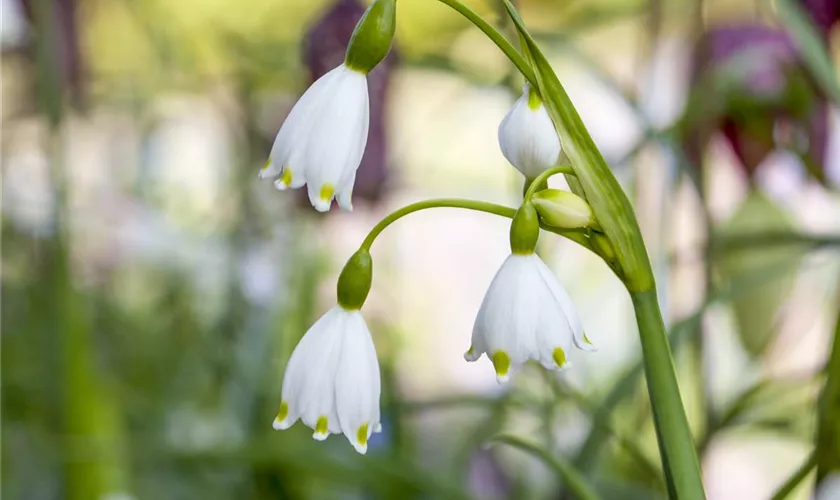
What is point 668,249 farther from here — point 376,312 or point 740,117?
point 376,312

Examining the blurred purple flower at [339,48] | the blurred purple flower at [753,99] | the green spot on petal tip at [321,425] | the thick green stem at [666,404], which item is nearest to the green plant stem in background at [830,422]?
the thick green stem at [666,404]

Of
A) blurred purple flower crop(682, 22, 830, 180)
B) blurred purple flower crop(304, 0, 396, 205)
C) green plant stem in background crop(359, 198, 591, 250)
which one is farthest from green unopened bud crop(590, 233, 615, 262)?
blurred purple flower crop(304, 0, 396, 205)

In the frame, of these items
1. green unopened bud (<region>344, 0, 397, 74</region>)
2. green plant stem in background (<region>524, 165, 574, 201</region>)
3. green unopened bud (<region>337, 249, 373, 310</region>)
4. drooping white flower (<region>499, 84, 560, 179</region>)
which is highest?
green unopened bud (<region>344, 0, 397, 74</region>)

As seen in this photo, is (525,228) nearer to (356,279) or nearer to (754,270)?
(356,279)

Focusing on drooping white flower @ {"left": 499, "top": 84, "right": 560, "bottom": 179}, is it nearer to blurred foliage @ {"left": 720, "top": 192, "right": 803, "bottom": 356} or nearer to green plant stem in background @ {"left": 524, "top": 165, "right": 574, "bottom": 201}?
green plant stem in background @ {"left": 524, "top": 165, "right": 574, "bottom": 201}

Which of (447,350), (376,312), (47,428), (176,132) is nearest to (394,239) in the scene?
(376,312)

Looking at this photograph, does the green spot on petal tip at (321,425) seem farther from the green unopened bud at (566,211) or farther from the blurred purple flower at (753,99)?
the blurred purple flower at (753,99)

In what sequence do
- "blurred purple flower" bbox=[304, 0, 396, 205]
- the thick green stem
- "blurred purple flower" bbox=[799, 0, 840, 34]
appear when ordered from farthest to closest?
"blurred purple flower" bbox=[304, 0, 396, 205] → "blurred purple flower" bbox=[799, 0, 840, 34] → the thick green stem

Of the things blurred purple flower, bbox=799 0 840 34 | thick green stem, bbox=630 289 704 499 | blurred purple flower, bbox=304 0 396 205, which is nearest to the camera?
thick green stem, bbox=630 289 704 499
